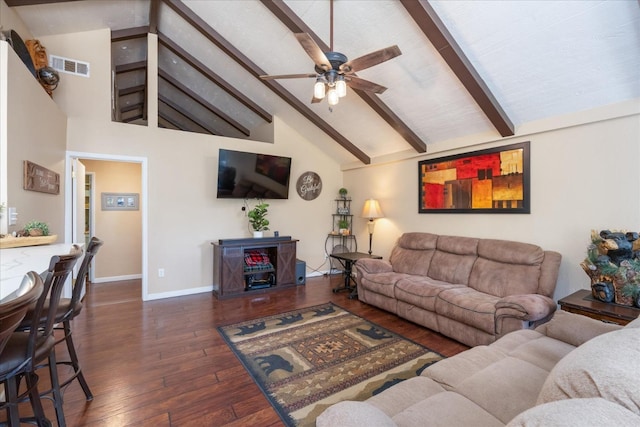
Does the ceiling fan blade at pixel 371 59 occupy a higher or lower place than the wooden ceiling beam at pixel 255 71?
lower

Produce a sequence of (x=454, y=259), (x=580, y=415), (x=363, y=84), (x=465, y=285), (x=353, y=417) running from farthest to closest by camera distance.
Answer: (x=454, y=259), (x=465, y=285), (x=363, y=84), (x=353, y=417), (x=580, y=415)

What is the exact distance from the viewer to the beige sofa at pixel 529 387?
0.64 metres

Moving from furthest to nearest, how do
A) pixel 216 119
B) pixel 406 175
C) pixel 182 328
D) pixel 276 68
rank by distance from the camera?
1. pixel 216 119
2. pixel 406 175
3. pixel 276 68
4. pixel 182 328

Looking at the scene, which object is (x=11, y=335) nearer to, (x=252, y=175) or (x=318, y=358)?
(x=318, y=358)

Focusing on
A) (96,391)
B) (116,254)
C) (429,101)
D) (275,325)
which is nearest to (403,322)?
(275,325)

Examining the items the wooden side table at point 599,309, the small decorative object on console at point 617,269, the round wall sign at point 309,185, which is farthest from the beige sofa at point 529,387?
the round wall sign at point 309,185

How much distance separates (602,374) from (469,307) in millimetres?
2105

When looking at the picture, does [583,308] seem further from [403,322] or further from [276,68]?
[276,68]

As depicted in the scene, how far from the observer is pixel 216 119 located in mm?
6246

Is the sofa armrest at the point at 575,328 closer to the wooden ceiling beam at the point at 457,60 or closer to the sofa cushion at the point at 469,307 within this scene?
the sofa cushion at the point at 469,307

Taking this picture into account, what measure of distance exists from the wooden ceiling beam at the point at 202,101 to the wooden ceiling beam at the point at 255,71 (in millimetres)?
1701

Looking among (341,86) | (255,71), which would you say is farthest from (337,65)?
(255,71)

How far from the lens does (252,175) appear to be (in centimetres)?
483

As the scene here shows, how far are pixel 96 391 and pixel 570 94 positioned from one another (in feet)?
15.7
